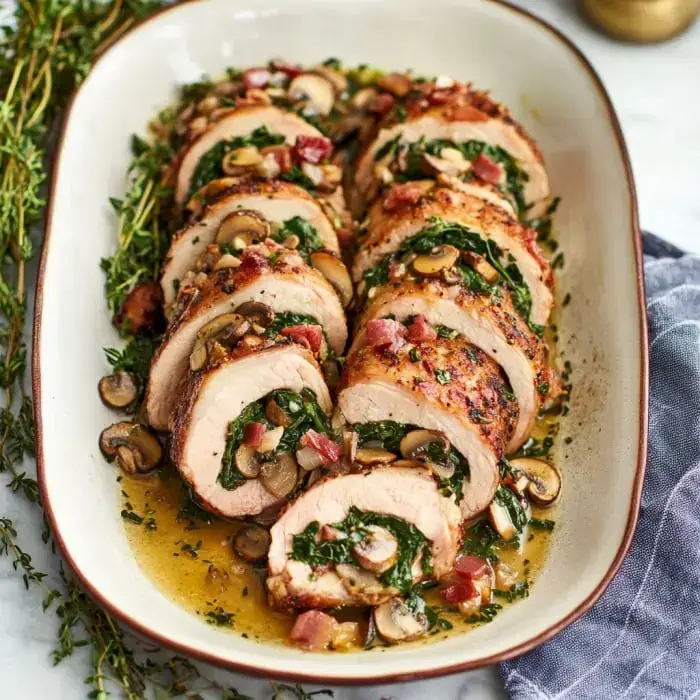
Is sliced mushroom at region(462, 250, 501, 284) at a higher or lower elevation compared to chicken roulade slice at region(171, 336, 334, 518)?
higher

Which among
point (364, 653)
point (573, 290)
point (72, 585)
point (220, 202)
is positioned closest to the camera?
point (364, 653)

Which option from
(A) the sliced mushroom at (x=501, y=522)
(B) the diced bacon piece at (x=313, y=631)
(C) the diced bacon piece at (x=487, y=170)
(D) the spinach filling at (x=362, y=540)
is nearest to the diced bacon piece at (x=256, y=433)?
(D) the spinach filling at (x=362, y=540)

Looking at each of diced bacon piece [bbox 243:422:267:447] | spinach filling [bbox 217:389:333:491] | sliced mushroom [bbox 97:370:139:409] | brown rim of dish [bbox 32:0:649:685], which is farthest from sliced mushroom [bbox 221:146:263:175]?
diced bacon piece [bbox 243:422:267:447]

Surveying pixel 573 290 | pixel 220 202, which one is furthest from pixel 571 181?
pixel 220 202

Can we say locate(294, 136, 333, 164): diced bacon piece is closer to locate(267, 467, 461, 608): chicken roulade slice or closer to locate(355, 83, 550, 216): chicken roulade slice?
locate(355, 83, 550, 216): chicken roulade slice

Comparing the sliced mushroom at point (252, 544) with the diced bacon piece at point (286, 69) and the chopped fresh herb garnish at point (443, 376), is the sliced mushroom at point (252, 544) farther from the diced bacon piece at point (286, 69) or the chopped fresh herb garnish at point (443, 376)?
the diced bacon piece at point (286, 69)

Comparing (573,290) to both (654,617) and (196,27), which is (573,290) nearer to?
(654,617)

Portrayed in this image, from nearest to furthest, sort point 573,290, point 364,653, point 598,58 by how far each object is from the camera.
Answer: point 364,653 → point 573,290 → point 598,58
